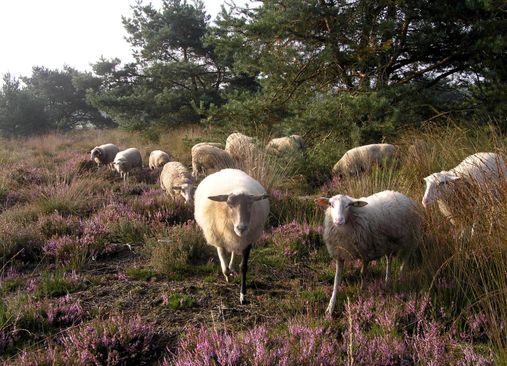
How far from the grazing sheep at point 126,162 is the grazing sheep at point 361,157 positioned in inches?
225

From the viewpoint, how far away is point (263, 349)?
2178 millimetres

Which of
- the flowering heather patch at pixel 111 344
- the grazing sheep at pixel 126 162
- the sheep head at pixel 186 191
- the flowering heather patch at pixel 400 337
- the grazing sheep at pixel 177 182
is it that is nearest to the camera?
the flowering heather patch at pixel 400 337

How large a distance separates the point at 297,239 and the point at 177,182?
3.79 m

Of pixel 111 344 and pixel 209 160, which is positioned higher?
pixel 209 160

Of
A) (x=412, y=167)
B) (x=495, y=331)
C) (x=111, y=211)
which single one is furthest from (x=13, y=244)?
(x=412, y=167)

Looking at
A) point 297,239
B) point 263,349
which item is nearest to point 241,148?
point 297,239

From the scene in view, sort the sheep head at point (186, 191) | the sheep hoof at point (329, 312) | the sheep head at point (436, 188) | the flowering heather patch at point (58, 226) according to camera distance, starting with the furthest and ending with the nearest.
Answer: the sheep head at point (186, 191) → the flowering heather patch at point (58, 226) → the sheep head at point (436, 188) → the sheep hoof at point (329, 312)

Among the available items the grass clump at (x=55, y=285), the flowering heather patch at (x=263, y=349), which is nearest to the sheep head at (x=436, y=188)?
the flowering heather patch at (x=263, y=349)

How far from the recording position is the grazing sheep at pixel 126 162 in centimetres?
1048

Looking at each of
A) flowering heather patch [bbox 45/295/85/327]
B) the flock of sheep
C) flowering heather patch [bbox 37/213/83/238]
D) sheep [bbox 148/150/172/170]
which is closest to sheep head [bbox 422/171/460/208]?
the flock of sheep

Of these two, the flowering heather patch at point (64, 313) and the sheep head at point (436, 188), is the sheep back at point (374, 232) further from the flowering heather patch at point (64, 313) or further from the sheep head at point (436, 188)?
the flowering heather patch at point (64, 313)

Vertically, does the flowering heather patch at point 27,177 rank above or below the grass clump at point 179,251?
above

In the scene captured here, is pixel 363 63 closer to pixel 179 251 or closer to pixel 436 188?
pixel 436 188

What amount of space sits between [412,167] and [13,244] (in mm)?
5970
